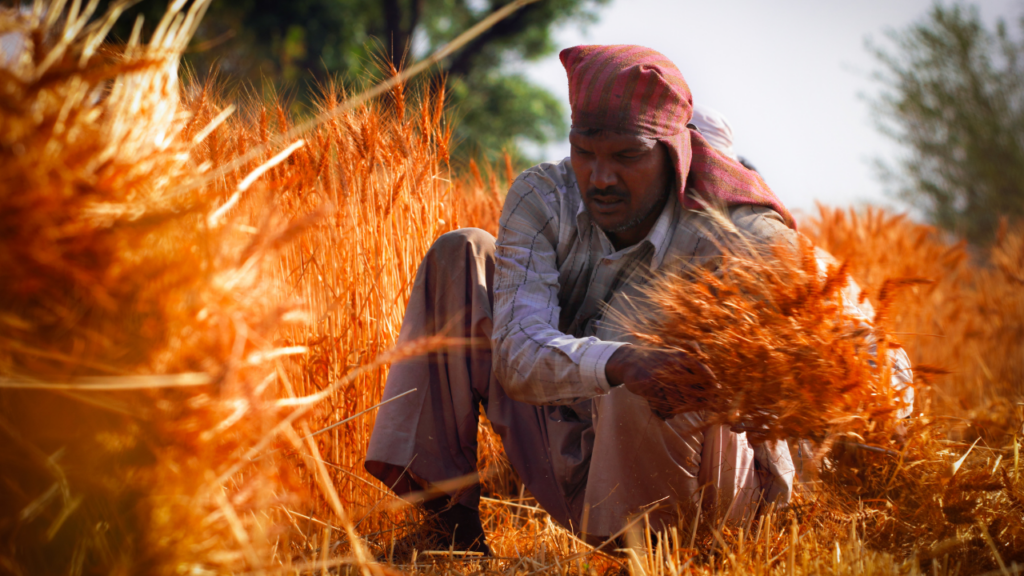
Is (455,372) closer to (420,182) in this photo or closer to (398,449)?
(398,449)

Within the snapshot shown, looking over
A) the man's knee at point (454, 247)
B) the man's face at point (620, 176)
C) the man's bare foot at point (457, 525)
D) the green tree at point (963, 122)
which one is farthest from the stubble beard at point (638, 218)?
the green tree at point (963, 122)

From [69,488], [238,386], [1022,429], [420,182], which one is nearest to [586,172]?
[420,182]

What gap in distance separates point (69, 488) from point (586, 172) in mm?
1273

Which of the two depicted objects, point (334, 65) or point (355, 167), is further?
point (334, 65)

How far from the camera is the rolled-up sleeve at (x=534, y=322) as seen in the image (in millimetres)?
1524

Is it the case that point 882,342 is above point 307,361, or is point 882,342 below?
above

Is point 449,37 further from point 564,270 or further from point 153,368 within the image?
point 153,368

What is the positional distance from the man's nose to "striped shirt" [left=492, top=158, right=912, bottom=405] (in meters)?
0.16

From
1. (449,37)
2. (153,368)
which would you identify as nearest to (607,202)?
(153,368)

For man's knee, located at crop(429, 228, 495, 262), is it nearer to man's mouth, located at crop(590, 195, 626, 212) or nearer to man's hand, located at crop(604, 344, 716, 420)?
man's mouth, located at crop(590, 195, 626, 212)

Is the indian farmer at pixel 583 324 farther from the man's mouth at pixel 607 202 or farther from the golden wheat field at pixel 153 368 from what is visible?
the golden wheat field at pixel 153 368

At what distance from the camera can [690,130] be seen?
1.88 meters

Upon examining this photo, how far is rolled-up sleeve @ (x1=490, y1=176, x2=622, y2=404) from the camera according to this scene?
1.52 m

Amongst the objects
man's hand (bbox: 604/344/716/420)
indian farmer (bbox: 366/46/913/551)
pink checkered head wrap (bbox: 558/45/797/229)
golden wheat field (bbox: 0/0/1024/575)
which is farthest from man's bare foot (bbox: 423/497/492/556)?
pink checkered head wrap (bbox: 558/45/797/229)
